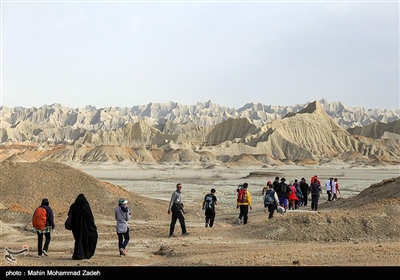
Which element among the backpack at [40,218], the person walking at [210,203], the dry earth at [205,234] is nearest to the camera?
→ the dry earth at [205,234]

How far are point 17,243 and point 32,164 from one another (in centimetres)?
1322

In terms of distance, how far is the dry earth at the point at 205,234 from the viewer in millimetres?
11219

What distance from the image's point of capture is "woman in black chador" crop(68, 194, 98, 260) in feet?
37.2

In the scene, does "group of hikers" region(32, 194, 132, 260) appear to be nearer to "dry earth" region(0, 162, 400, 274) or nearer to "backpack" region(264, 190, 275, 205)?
"dry earth" region(0, 162, 400, 274)

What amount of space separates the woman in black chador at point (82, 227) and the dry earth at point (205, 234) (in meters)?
0.26

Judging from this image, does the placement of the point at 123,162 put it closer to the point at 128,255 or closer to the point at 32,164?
the point at 32,164

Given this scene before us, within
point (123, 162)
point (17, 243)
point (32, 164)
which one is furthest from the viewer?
point (123, 162)

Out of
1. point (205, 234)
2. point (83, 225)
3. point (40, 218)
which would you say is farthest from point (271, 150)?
point (83, 225)

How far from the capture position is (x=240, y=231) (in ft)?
52.9

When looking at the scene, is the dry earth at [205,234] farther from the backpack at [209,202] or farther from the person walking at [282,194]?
the person walking at [282,194]

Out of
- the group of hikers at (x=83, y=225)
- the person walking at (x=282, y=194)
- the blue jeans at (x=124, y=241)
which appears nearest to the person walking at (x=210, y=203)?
the person walking at (x=282, y=194)

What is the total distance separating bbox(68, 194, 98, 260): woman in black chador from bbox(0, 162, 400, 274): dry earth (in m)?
0.26

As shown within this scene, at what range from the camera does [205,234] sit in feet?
52.3
